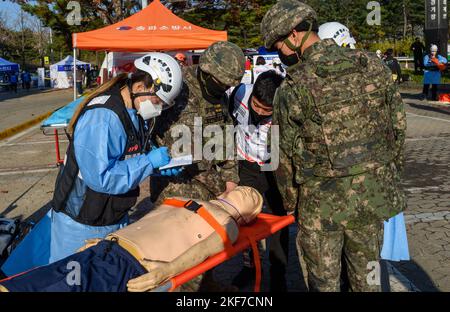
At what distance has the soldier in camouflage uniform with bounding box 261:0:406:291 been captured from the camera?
235 centimetres

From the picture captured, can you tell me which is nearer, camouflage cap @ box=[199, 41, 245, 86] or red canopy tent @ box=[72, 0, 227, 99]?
camouflage cap @ box=[199, 41, 245, 86]

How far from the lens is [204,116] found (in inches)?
132

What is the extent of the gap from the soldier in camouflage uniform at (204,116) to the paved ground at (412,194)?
0.96 m

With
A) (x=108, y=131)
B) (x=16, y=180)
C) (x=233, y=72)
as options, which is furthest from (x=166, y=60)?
(x=16, y=180)

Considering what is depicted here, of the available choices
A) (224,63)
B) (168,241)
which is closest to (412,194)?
(224,63)

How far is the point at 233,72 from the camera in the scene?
10.3 feet

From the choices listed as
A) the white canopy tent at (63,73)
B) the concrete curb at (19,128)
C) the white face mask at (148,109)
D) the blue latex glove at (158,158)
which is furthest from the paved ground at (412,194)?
the white canopy tent at (63,73)

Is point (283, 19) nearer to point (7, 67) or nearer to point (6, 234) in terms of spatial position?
point (6, 234)

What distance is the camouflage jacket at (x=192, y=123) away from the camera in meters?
3.29

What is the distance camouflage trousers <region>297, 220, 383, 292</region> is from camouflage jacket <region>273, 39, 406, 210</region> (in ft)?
1.04

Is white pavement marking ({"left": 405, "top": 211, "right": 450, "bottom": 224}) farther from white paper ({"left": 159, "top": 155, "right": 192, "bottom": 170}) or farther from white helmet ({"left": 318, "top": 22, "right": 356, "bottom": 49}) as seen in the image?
white paper ({"left": 159, "top": 155, "right": 192, "bottom": 170})

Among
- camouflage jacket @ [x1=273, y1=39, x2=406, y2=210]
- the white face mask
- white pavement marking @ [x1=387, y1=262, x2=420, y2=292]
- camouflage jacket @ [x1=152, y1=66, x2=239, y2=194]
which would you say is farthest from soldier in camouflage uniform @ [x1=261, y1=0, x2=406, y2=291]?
white pavement marking @ [x1=387, y1=262, x2=420, y2=292]

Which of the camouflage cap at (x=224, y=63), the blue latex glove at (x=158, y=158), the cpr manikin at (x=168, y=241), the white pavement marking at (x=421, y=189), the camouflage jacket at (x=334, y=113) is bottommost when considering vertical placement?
the white pavement marking at (x=421, y=189)

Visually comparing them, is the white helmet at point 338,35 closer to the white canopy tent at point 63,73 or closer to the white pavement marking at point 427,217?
the white pavement marking at point 427,217
